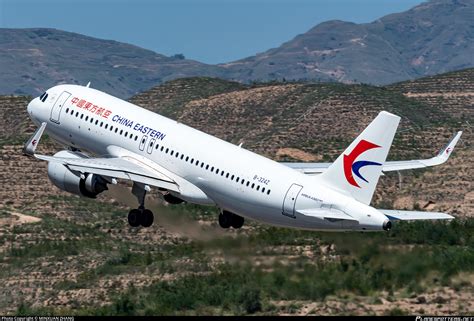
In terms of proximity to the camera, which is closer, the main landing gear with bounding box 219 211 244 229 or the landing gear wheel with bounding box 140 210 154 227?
the landing gear wheel with bounding box 140 210 154 227

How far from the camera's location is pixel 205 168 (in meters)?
69.2

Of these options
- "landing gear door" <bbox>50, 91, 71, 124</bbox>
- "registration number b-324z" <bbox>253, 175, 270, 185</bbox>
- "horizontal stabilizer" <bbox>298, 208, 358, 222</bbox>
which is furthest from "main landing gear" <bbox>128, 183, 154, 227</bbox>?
"horizontal stabilizer" <bbox>298, 208, 358, 222</bbox>

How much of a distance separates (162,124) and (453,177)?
61468 millimetres

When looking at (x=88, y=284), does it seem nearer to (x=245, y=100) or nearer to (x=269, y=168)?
(x=269, y=168)

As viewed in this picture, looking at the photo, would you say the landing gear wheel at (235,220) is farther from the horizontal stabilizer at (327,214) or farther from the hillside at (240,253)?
the horizontal stabilizer at (327,214)

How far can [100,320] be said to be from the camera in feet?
206

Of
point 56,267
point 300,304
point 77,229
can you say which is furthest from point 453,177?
point 300,304

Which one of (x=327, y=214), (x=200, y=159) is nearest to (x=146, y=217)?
(x=200, y=159)

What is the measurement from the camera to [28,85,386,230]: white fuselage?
63.5m

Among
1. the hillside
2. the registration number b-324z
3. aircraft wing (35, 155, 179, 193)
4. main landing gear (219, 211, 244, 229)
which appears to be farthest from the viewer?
main landing gear (219, 211, 244, 229)

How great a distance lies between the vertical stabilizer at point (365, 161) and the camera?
60.8 metres

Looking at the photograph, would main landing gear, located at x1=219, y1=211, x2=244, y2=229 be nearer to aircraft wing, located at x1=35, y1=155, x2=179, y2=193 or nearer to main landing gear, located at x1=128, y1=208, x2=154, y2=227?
aircraft wing, located at x1=35, y1=155, x2=179, y2=193

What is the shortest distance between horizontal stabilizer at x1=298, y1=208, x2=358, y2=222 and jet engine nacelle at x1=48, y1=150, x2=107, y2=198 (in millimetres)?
14706

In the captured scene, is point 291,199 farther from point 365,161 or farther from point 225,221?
point 225,221
